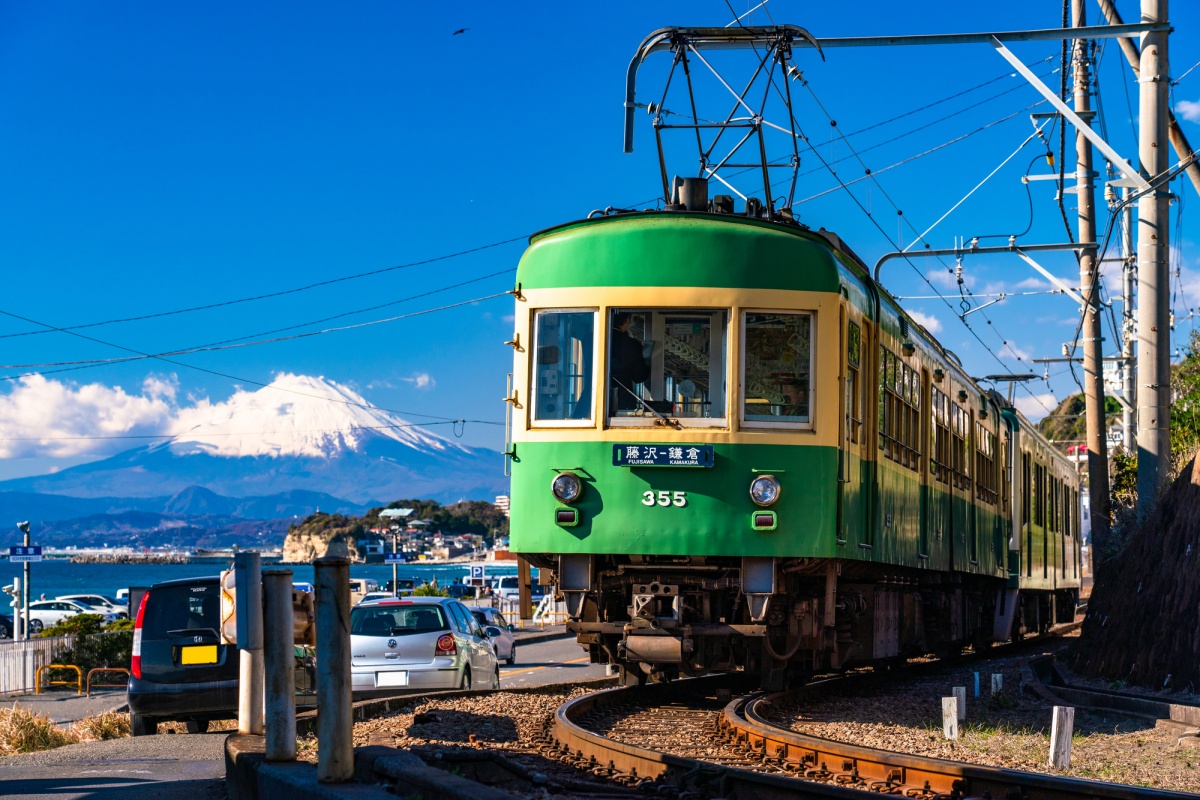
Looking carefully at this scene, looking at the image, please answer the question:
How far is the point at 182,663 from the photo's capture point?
13.3 meters

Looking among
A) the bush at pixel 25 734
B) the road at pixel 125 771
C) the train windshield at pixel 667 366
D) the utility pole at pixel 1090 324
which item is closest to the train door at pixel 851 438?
the train windshield at pixel 667 366

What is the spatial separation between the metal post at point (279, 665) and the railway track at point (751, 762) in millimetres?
1915

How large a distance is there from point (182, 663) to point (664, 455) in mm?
5381

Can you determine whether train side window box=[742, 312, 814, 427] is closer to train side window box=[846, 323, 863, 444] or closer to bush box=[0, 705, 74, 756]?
train side window box=[846, 323, 863, 444]

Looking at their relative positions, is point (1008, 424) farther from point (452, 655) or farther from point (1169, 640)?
point (452, 655)

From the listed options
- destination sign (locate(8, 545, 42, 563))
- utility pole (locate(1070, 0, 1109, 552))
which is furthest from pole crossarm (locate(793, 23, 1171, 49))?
destination sign (locate(8, 545, 42, 563))

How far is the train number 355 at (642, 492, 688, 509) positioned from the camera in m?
10.8

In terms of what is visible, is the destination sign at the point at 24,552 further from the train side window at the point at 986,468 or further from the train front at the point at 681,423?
the train front at the point at 681,423

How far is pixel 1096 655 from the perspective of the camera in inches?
613

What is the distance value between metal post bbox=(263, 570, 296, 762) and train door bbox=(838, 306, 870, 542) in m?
5.01

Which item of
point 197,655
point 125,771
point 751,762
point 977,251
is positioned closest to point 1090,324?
point 977,251

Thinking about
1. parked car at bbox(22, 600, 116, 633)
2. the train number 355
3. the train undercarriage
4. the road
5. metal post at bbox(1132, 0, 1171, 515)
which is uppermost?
metal post at bbox(1132, 0, 1171, 515)

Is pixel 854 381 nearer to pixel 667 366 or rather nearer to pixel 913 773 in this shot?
pixel 667 366

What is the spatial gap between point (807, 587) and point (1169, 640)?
4008 mm
